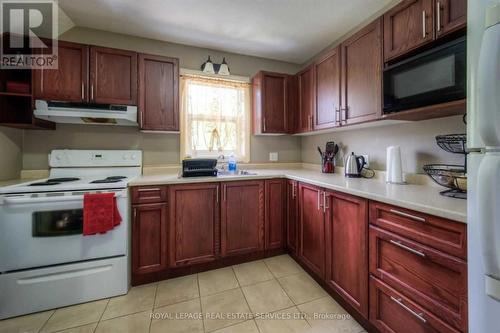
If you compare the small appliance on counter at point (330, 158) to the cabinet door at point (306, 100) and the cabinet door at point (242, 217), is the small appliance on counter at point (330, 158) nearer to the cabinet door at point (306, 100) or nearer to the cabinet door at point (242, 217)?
the cabinet door at point (306, 100)

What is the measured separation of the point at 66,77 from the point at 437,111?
288cm

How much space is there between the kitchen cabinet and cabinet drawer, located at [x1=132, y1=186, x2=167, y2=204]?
2.18m

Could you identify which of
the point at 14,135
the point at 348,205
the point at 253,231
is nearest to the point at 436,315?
the point at 348,205

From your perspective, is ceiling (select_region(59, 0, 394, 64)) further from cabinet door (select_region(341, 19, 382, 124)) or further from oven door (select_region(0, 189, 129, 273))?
oven door (select_region(0, 189, 129, 273))

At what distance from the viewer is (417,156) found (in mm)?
1672

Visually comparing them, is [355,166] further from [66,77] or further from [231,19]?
[66,77]

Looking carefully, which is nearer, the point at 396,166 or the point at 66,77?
the point at 396,166

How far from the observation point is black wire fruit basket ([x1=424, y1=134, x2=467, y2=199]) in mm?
1224

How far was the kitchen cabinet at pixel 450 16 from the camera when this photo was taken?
1.12m

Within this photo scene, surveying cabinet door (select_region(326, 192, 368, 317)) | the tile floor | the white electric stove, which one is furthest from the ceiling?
the tile floor

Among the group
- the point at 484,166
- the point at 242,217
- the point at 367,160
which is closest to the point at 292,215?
the point at 242,217

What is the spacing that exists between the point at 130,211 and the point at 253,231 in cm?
116

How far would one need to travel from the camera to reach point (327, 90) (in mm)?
2186

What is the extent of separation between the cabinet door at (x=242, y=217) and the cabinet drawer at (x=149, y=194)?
1.81 feet
